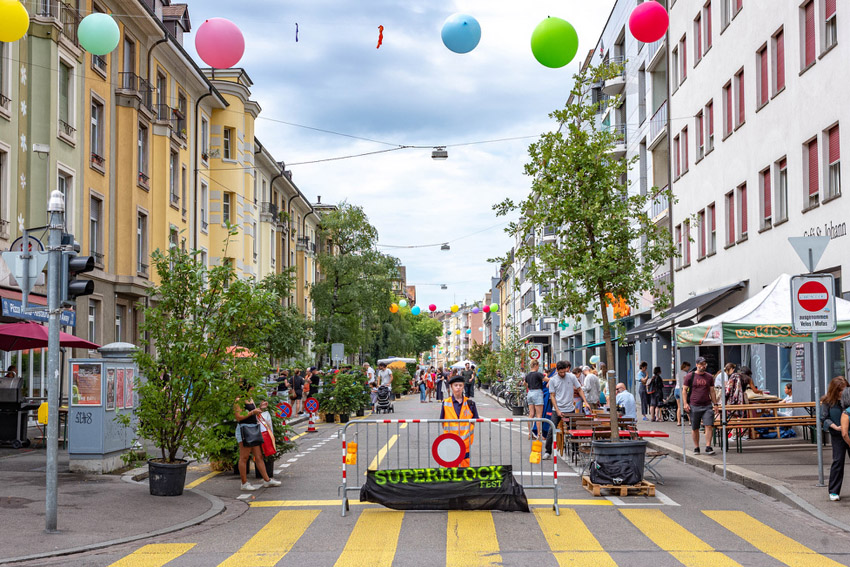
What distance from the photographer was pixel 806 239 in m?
13.6

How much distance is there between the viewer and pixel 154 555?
357 inches

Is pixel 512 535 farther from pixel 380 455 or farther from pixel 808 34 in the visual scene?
pixel 808 34

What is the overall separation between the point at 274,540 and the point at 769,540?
479 cm

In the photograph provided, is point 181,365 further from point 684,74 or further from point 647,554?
point 684,74

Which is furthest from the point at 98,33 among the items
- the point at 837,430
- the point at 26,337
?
the point at 837,430

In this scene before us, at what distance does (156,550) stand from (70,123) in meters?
20.3

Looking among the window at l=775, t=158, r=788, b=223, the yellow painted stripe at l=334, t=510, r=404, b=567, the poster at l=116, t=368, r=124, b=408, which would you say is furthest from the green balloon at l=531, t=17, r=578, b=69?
the window at l=775, t=158, r=788, b=223

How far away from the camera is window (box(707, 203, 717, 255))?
31.4m

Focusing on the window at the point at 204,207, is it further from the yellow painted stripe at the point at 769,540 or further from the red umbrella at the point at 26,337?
the yellow painted stripe at the point at 769,540

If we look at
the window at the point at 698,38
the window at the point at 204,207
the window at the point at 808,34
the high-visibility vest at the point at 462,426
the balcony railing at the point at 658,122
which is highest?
the window at the point at 698,38

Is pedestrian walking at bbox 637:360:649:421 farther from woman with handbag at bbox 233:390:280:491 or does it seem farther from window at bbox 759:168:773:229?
woman with handbag at bbox 233:390:280:491

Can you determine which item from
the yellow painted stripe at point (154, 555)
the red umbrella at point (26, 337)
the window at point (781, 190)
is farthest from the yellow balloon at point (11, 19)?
the window at point (781, 190)

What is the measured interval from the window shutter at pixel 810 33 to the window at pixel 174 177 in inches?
874

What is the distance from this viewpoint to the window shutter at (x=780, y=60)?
24.1 metres
